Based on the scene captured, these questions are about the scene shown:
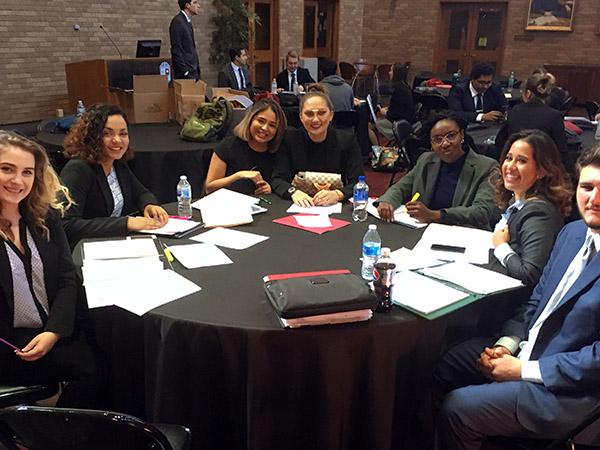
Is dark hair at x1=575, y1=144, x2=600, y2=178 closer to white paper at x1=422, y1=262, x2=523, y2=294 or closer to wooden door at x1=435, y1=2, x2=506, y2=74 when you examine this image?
white paper at x1=422, y1=262, x2=523, y2=294

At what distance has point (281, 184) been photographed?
3318 mm

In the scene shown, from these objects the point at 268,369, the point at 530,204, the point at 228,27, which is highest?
the point at 228,27

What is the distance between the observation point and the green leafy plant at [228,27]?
9.65 metres

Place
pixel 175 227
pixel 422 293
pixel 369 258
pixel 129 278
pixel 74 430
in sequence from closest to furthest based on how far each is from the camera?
pixel 74 430 < pixel 422 293 < pixel 129 278 < pixel 369 258 < pixel 175 227

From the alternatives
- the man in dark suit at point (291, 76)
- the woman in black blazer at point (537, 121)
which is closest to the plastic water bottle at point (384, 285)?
the woman in black blazer at point (537, 121)

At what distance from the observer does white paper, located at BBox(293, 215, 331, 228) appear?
2.76 m

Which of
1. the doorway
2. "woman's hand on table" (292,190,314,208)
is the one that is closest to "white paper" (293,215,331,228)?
"woman's hand on table" (292,190,314,208)

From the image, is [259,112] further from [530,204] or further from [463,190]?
[530,204]

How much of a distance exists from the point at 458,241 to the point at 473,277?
→ 0.44 metres

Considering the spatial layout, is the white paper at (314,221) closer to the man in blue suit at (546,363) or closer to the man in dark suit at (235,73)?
the man in blue suit at (546,363)

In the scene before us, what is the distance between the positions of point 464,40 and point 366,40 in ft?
7.17

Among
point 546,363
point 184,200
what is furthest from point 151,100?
point 546,363

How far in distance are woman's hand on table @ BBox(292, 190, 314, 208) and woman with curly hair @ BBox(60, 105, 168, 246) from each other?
0.74 metres

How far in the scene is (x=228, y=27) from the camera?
9773mm
